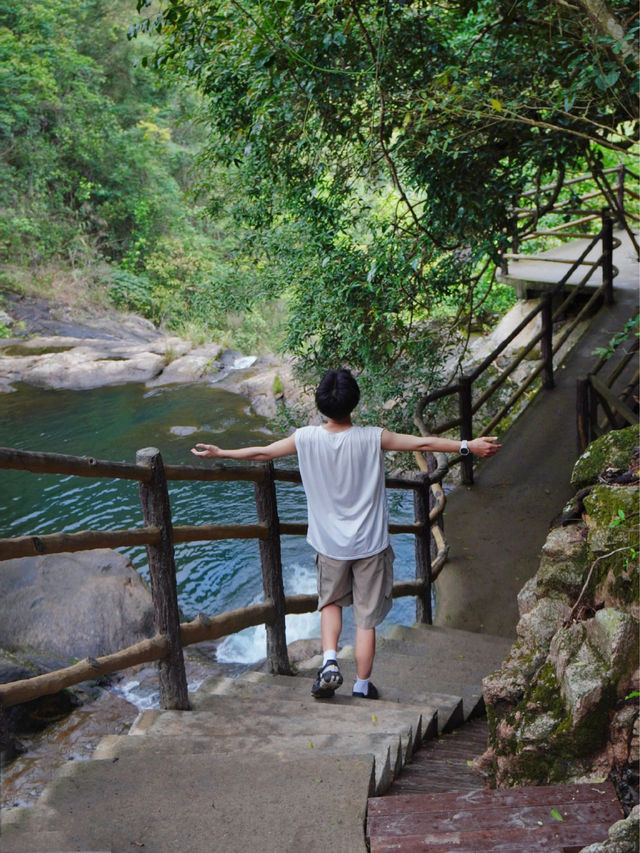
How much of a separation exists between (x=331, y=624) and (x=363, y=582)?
262 mm

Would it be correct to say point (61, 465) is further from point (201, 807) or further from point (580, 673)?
point (580, 673)

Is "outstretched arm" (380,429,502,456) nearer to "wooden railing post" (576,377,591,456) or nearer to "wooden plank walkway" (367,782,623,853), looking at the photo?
"wooden plank walkway" (367,782,623,853)

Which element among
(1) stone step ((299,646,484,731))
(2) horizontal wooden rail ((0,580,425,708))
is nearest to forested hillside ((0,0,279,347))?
(1) stone step ((299,646,484,731))

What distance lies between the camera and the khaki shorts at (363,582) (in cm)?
360

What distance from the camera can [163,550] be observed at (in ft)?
10.5

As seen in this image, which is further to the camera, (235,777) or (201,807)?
(235,777)

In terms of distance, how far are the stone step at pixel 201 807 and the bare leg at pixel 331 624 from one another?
3.45ft

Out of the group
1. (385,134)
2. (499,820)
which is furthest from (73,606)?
(499,820)

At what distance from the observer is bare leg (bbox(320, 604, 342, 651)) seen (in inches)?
145

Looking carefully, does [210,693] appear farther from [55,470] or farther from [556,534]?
[556,534]

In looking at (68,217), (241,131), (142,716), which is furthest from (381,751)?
(68,217)

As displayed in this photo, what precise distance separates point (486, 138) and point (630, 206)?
27.3 feet

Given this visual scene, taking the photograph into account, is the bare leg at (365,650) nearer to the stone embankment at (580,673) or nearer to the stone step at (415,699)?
the stone step at (415,699)

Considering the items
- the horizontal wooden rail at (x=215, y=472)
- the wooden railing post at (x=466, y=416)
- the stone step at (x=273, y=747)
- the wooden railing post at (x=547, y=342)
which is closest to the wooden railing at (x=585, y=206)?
the wooden railing post at (x=547, y=342)
